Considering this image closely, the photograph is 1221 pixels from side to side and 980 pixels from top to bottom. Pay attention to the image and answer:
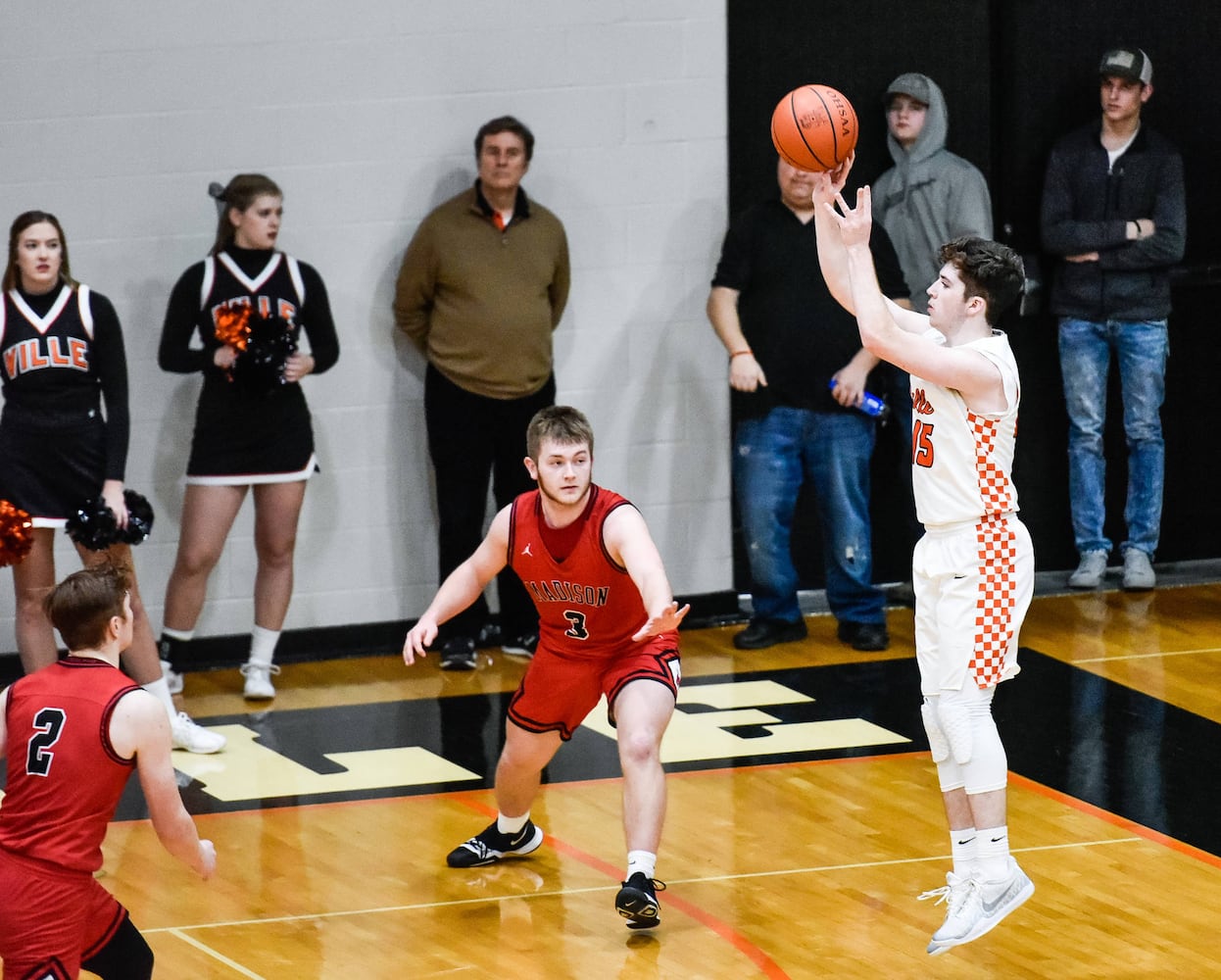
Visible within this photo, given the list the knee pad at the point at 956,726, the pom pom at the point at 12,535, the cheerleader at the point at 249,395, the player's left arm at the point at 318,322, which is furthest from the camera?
the player's left arm at the point at 318,322

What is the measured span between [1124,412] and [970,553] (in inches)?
181

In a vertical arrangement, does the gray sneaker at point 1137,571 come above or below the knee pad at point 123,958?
above

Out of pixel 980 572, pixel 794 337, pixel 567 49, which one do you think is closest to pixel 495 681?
pixel 794 337

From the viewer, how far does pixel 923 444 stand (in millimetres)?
5266

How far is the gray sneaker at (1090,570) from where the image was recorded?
947 cm

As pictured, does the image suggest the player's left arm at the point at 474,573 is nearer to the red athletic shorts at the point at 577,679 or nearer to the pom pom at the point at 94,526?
the red athletic shorts at the point at 577,679

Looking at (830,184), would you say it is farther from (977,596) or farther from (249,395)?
(249,395)

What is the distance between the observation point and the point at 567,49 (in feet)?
28.6

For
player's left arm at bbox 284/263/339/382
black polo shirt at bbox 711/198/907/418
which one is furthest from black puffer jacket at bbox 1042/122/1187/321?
player's left arm at bbox 284/263/339/382

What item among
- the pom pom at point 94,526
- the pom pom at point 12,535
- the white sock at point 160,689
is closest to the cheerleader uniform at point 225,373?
the pom pom at point 94,526

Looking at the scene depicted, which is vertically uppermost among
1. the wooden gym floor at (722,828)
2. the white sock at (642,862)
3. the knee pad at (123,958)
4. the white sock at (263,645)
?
the white sock at (263,645)

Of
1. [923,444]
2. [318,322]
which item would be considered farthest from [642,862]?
[318,322]

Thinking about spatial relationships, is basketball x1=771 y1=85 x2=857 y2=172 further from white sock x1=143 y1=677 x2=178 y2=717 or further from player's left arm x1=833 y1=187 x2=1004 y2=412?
white sock x1=143 y1=677 x2=178 y2=717

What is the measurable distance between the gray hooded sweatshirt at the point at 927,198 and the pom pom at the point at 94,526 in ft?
12.4
